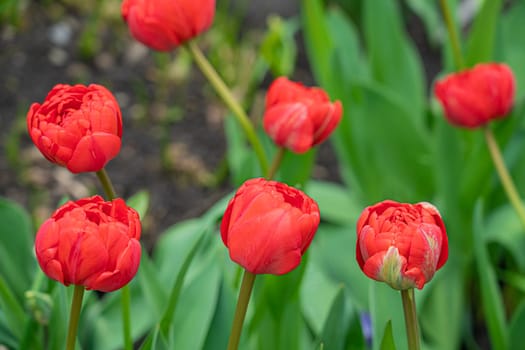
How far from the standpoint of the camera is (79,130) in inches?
30.3

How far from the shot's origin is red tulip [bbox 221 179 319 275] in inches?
27.4

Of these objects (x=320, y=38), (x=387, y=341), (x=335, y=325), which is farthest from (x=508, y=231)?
(x=387, y=341)

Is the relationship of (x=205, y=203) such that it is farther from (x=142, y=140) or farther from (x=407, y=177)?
(x=407, y=177)

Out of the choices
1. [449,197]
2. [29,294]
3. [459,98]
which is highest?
[29,294]

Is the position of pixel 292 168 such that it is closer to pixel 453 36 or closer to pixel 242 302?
pixel 453 36

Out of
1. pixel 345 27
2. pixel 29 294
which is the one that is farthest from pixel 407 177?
pixel 29 294

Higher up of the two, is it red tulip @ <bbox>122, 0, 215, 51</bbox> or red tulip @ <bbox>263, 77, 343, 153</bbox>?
red tulip @ <bbox>122, 0, 215, 51</bbox>

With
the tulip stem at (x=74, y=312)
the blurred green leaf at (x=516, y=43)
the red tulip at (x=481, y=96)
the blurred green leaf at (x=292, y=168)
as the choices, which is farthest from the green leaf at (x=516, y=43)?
the tulip stem at (x=74, y=312)

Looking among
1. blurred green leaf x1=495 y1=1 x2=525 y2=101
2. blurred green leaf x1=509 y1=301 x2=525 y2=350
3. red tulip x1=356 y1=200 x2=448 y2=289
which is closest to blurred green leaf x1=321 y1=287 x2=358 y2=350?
red tulip x1=356 y1=200 x2=448 y2=289

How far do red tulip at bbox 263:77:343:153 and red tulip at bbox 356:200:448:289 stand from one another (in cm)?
24

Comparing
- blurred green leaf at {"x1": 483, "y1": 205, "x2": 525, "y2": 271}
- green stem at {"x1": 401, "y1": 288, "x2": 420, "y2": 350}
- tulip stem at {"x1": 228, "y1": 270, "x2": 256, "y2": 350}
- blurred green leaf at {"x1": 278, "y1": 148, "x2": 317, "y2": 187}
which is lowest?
blurred green leaf at {"x1": 483, "y1": 205, "x2": 525, "y2": 271}

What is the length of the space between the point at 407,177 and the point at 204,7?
2.75 ft

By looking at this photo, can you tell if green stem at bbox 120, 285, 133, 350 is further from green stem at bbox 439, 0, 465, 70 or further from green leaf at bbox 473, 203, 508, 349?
green stem at bbox 439, 0, 465, 70

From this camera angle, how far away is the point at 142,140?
7.22ft
